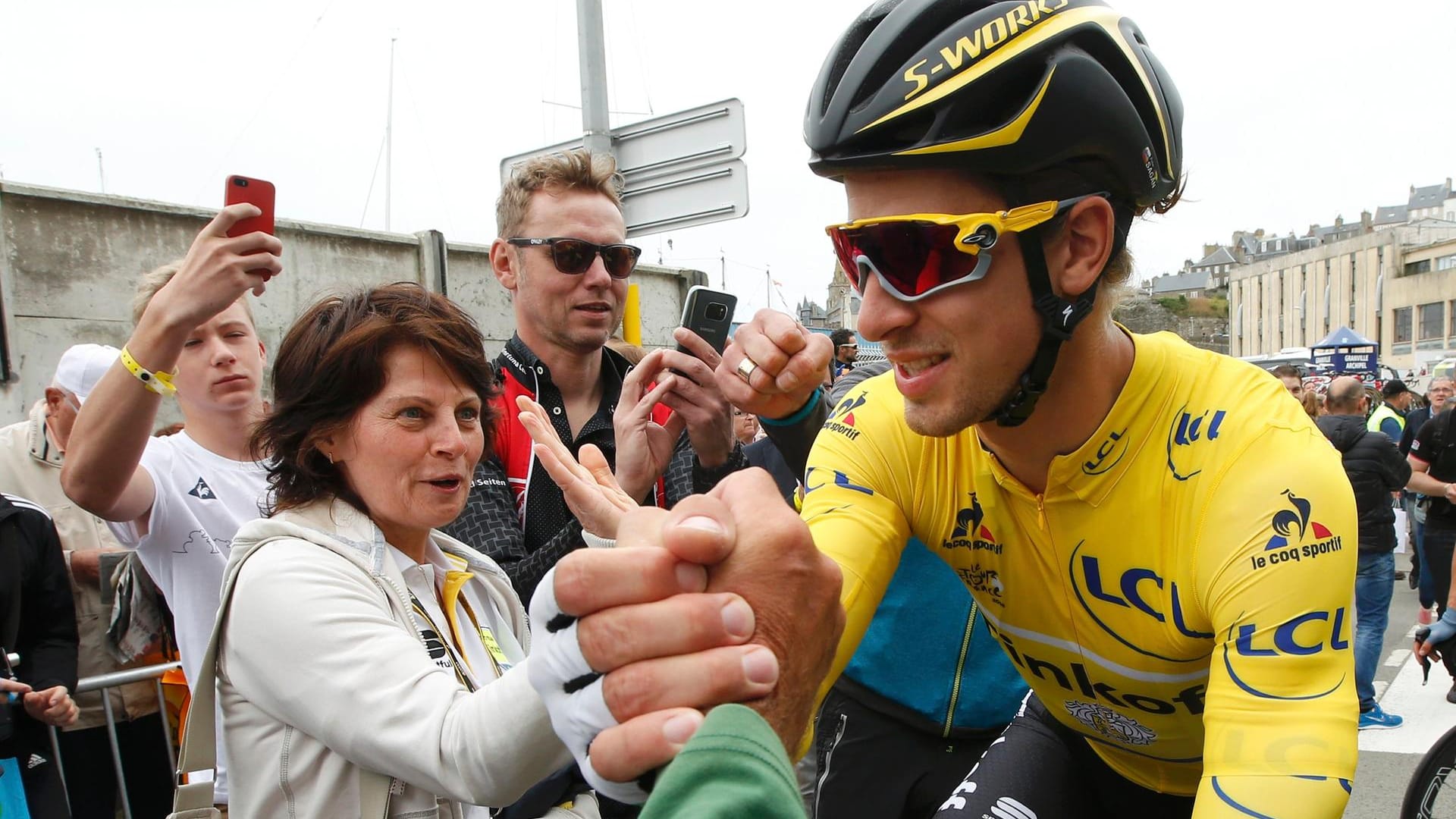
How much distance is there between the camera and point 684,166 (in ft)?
20.2

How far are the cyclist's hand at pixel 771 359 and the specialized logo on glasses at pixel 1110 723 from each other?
93cm

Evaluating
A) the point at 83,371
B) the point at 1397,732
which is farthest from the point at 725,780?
the point at 1397,732

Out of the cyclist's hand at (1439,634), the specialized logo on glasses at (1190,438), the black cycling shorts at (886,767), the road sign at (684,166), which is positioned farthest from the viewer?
the road sign at (684,166)

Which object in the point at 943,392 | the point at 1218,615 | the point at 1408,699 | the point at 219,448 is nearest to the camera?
the point at 1218,615

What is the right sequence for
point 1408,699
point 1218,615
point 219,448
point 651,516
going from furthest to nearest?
point 1408,699 < point 219,448 < point 1218,615 < point 651,516

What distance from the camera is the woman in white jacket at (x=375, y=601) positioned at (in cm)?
168

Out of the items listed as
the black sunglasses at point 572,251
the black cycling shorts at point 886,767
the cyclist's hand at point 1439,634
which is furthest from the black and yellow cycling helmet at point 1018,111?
the cyclist's hand at point 1439,634

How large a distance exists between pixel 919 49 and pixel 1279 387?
96cm

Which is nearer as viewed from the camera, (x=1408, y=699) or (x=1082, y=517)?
(x=1082, y=517)

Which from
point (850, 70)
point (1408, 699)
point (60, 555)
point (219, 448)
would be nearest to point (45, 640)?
point (60, 555)

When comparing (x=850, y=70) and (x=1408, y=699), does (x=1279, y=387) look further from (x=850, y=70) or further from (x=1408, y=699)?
(x=1408, y=699)

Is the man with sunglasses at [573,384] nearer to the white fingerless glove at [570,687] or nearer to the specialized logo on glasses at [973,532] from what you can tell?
the specialized logo on glasses at [973,532]

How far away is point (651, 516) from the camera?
3.84 feet

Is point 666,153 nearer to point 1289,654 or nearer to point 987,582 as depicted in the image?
point 987,582
